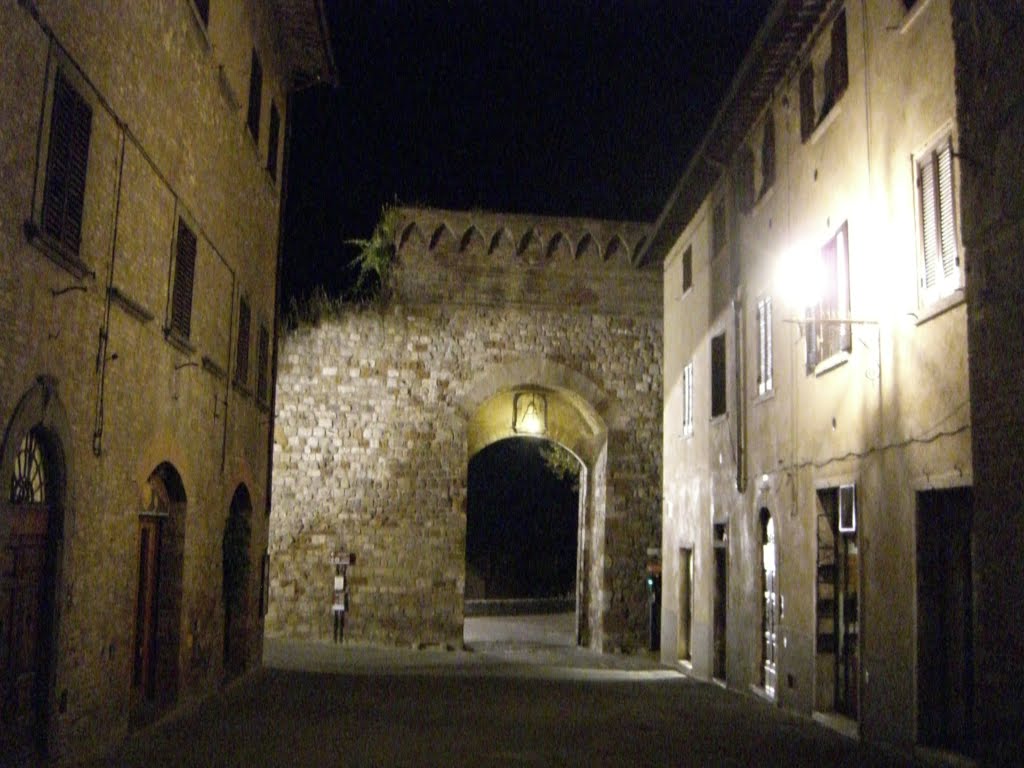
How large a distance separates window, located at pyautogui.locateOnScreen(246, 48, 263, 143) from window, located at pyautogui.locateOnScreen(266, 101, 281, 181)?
3.10 feet

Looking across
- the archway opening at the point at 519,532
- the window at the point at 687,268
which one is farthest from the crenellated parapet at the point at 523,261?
the archway opening at the point at 519,532

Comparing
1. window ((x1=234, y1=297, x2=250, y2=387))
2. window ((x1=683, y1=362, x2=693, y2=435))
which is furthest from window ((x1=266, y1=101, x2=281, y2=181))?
window ((x1=683, y1=362, x2=693, y2=435))

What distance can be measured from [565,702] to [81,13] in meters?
9.18

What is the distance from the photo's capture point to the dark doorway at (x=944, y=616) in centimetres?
846

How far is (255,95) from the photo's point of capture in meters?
14.0

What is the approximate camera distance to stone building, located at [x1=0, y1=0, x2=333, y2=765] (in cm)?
672

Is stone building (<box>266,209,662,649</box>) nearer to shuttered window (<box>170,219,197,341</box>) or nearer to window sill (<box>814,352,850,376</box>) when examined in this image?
shuttered window (<box>170,219,197,341</box>)

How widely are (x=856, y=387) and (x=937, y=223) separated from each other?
2.25 m

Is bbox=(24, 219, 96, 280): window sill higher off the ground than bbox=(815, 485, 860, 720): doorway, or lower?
higher

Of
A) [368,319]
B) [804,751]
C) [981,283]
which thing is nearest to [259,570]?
[368,319]

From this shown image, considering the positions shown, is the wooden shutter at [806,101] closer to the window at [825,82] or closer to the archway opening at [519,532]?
the window at [825,82]

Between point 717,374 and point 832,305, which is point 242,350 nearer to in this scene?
point 717,374

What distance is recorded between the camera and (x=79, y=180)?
7.53m

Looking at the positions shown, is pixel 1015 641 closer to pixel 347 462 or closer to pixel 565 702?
pixel 565 702
